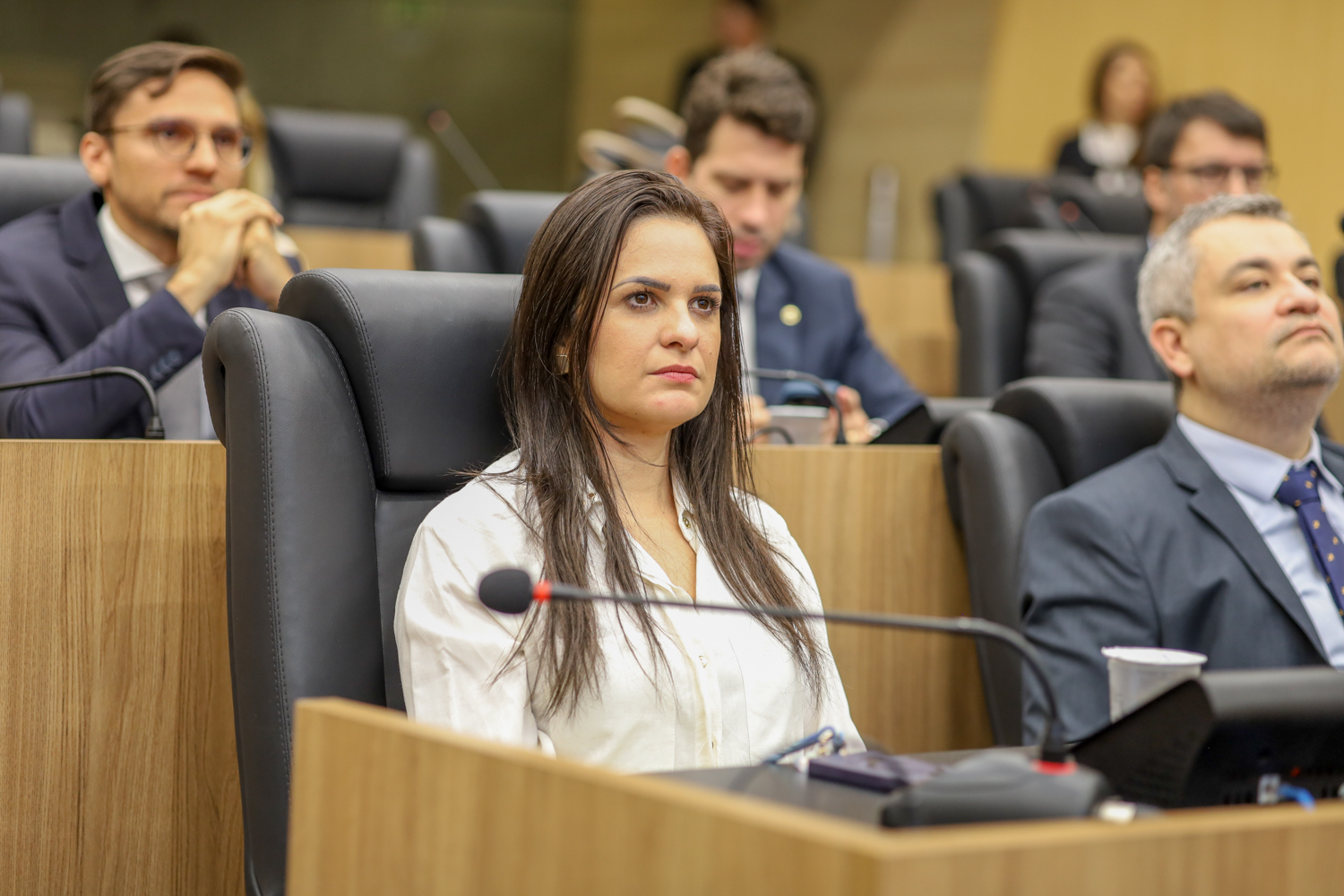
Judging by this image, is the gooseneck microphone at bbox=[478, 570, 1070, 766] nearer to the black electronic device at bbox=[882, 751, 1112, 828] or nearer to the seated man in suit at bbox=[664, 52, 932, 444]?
the black electronic device at bbox=[882, 751, 1112, 828]

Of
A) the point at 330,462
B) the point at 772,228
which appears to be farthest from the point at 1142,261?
the point at 330,462

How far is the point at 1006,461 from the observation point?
2012 mm

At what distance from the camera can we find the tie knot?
196cm

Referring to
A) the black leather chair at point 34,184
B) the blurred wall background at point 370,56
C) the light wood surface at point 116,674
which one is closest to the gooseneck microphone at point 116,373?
the light wood surface at point 116,674

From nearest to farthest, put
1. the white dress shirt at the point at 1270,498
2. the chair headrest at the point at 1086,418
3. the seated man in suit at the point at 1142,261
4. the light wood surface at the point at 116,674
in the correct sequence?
1. the light wood surface at the point at 116,674
2. the white dress shirt at the point at 1270,498
3. the chair headrest at the point at 1086,418
4. the seated man in suit at the point at 1142,261

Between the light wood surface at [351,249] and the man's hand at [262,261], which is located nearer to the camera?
the man's hand at [262,261]

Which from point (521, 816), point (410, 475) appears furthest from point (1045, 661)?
point (521, 816)

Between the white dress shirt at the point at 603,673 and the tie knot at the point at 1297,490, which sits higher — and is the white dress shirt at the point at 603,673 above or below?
below

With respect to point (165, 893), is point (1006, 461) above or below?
above

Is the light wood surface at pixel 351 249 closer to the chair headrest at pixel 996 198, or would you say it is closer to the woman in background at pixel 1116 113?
the chair headrest at pixel 996 198

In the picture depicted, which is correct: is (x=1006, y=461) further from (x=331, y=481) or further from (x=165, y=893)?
(x=165, y=893)

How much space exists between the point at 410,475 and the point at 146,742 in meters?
0.42

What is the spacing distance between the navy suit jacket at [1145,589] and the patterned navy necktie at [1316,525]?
9cm

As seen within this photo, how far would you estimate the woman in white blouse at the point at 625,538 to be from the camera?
1361 millimetres
